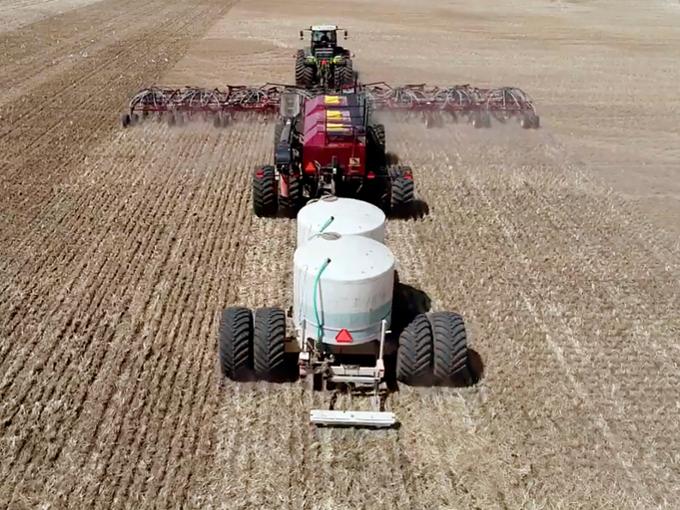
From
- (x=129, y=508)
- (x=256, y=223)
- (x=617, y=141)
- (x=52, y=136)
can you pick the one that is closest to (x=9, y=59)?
(x=52, y=136)

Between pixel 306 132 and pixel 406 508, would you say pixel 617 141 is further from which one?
pixel 406 508

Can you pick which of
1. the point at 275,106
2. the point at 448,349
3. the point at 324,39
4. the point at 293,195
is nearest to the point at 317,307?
the point at 448,349

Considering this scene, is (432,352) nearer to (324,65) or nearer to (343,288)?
(343,288)

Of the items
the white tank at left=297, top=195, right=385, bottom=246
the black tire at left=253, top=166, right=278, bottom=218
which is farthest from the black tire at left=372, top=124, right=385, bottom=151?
the white tank at left=297, top=195, right=385, bottom=246

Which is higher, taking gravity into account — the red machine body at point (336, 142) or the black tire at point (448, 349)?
the red machine body at point (336, 142)

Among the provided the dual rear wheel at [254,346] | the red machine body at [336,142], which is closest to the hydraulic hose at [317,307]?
the dual rear wheel at [254,346]

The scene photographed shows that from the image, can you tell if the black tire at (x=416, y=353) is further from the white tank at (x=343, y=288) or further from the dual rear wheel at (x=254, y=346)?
the dual rear wheel at (x=254, y=346)
